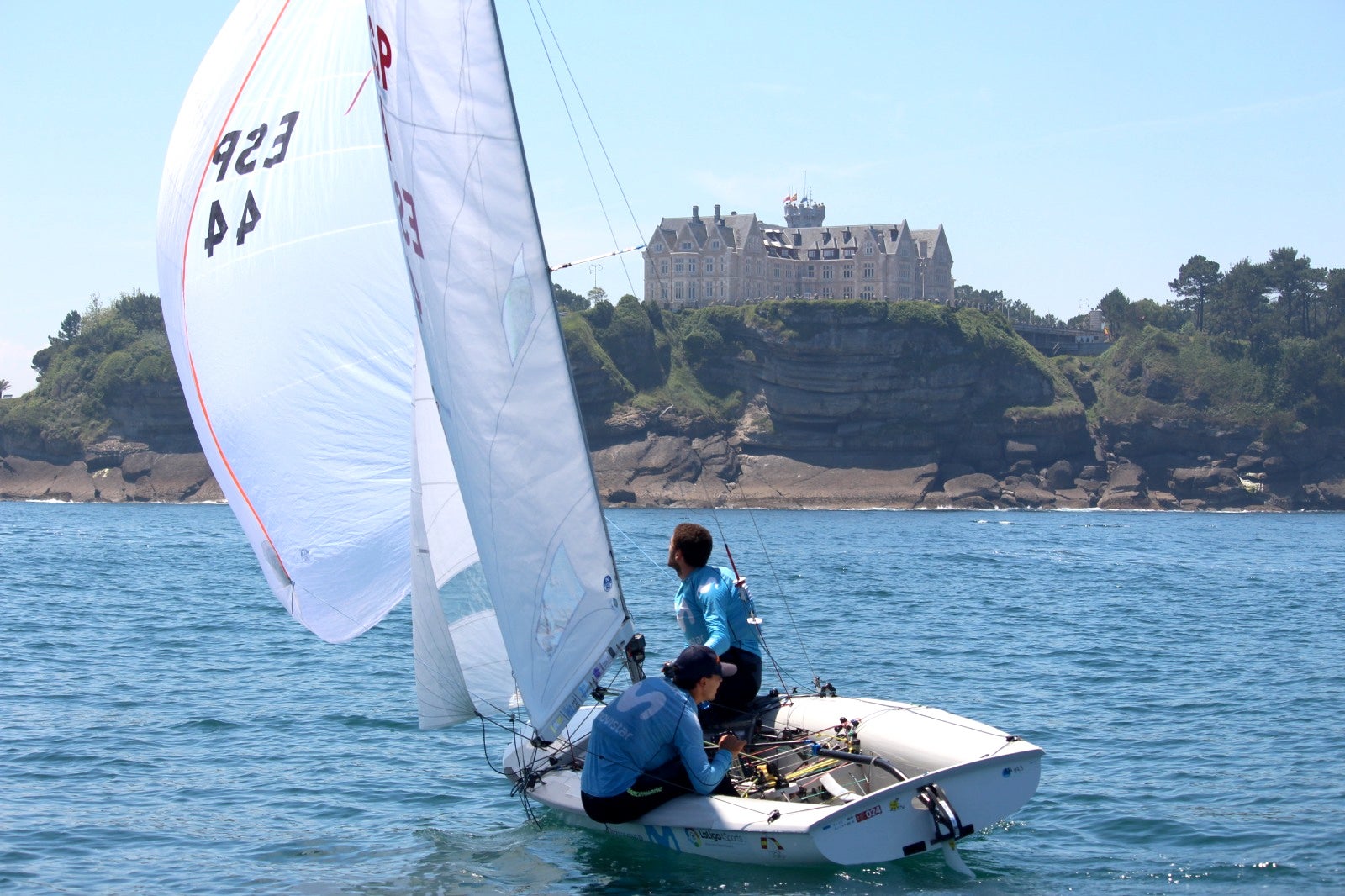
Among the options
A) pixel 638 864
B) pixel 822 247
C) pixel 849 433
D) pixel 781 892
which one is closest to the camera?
pixel 781 892

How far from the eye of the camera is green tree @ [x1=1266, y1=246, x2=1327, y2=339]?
123 meters

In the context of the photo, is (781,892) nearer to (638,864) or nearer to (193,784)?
(638,864)

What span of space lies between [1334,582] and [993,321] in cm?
7372

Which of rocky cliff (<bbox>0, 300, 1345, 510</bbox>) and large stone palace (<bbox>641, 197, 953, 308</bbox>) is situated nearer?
rocky cliff (<bbox>0, 300, 1345, 510</bbox>)

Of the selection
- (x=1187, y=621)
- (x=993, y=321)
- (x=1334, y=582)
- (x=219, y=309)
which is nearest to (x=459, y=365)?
(x=219, y=309)

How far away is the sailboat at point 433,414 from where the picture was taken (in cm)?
792

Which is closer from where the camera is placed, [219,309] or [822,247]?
[219,309]

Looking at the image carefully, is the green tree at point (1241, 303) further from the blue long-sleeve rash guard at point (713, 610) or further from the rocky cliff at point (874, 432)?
the blue long-sleeve rash guard at point (713, 610)

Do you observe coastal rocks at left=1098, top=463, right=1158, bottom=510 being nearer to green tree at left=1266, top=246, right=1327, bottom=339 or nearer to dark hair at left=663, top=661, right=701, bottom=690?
green tree at left=1266, top=246, right=1327, bottom=339

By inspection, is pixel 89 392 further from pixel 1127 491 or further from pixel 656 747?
pixel 656 747

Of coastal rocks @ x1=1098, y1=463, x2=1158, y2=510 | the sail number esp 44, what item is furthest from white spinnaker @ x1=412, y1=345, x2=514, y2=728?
coastal rocks @ x1=1098, y1=463, x2=1158, y2=510

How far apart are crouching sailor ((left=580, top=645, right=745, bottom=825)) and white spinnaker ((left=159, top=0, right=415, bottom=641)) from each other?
2064 mm

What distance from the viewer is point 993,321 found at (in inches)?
4198

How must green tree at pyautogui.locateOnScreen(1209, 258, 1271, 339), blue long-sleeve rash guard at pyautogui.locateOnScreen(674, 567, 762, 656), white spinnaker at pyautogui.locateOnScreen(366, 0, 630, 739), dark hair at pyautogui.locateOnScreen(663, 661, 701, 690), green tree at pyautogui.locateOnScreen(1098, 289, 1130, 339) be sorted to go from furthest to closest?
green tree at pyautogui.locateOnScreen(1098, 289, 1130, 339), green tree at pyautogui.locateOnScreen(1209, 258, 1271, 339), blue long-sleeve rash guard at pyautogui.locateOnScreen(674, 567, 762, 656), dark hair at pyautogui.locateOnScreen(663, 661, 701, 690), white spinnaker at pyautogui.locateOnScreen(366, 0, 630, 739)
